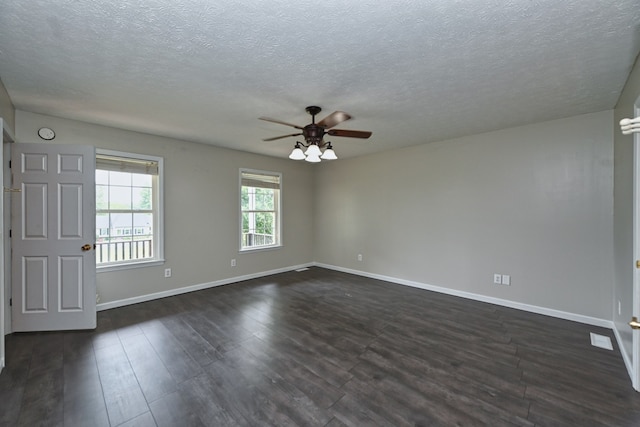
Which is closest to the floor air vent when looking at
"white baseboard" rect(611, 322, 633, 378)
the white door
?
"white baseboard" rect(611, 322, 633, 378)

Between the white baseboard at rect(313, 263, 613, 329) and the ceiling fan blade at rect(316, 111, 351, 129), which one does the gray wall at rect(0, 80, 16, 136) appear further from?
the white baseboard at rect(313, 263, 613, 329)

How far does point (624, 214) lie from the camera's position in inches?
99.9

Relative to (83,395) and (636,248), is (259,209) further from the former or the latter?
(636,248)

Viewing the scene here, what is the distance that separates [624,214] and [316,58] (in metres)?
3.18

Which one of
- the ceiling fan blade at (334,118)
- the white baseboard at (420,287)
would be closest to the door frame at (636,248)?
the white baseboard at (420,287)

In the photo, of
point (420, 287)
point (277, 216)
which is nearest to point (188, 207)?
point (277, 216)

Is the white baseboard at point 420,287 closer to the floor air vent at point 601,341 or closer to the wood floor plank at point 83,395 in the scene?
→ the floor air vent at point 601,341

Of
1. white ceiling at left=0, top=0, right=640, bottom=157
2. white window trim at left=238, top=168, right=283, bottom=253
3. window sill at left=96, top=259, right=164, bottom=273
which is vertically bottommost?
window sill at left=96, top=259, right=164, bottom=273

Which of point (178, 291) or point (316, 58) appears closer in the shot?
point (316, 58)

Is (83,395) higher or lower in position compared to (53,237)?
lower

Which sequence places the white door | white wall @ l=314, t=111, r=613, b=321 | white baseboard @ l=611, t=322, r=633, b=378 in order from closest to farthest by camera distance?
white baseboard @ l=611, t=322, r=633, b=378, the white door, white wall @ l=314, t=111, r=613, b=321

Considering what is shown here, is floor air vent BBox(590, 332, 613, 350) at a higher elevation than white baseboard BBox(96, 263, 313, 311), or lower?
lower

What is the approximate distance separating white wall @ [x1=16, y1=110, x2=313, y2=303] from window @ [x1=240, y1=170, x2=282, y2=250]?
17 cm

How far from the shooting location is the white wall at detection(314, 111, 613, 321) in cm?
322
